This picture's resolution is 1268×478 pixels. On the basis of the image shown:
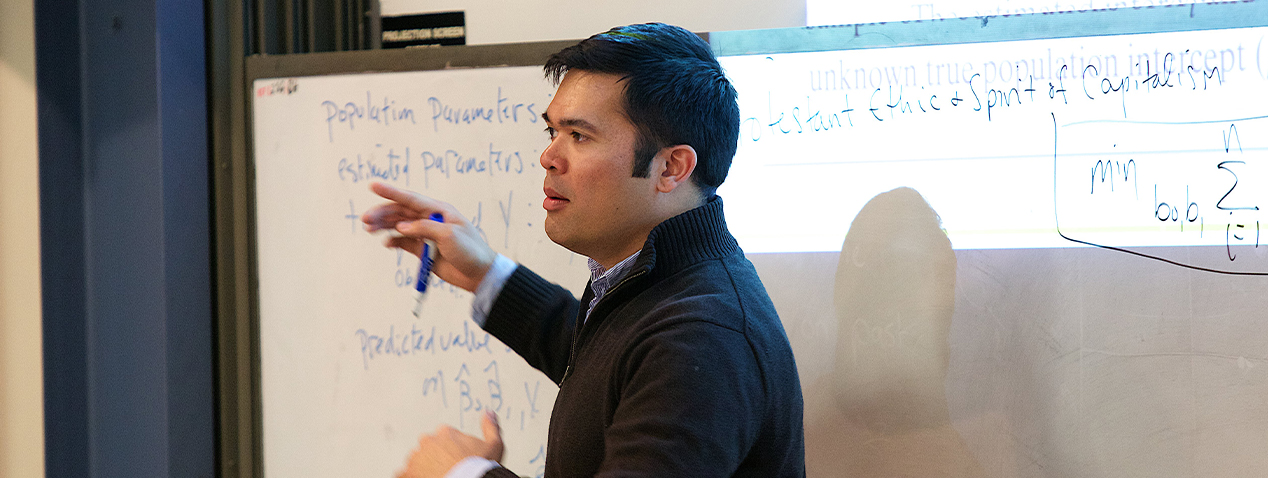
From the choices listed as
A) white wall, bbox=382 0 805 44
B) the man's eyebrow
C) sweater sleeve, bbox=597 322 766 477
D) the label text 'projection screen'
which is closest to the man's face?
the man's eyebrow

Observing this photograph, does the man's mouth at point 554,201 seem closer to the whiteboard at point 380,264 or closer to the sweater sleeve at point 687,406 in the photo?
the sweater sleeve at point 687,406

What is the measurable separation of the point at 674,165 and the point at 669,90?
0.30ft

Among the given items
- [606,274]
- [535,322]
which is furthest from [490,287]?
[606,274]

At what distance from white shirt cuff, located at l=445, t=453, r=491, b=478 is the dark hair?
0.37 meters

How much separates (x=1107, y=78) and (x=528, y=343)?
1.07 m

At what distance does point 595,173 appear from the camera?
97 cm

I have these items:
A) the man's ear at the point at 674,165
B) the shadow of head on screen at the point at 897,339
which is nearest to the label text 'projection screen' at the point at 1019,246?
the shadow of head on screen at the point at 897,339

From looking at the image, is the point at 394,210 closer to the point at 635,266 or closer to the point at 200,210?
the point at 635,266

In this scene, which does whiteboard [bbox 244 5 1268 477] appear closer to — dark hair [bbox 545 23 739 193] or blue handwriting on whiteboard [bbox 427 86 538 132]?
blue handwriting on whiteboard [bbox 427 86 538 132]

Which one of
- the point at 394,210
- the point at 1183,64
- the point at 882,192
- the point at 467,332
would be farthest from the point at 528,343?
the point at 1183,64

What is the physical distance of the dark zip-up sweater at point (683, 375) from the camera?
761mm

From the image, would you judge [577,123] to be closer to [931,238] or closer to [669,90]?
[669,90]

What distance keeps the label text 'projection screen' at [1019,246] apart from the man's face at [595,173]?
560 mm

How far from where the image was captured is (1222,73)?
1.32 meters
